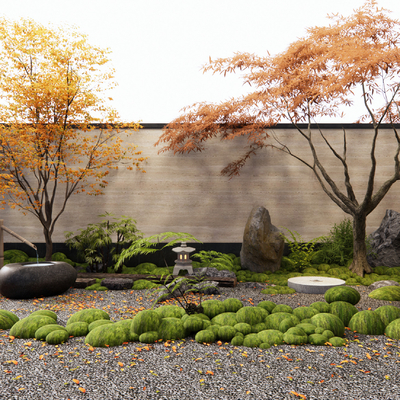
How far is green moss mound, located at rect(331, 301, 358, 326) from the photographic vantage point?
352 cm

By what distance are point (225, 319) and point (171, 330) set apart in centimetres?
57

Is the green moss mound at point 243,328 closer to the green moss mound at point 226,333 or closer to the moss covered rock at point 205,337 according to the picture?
the green moss mound at point 226,333

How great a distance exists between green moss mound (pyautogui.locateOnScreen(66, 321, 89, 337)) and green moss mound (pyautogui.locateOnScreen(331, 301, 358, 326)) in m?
2.46

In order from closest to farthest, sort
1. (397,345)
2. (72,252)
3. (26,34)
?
(397,345) → (26,34) → (72,252)

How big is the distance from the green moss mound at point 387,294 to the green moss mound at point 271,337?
237 centimetres

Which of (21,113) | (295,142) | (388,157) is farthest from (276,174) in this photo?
(21,113)

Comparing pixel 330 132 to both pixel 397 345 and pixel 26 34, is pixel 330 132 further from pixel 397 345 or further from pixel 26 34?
pixel 26 34

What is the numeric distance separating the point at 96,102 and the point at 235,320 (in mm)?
4844

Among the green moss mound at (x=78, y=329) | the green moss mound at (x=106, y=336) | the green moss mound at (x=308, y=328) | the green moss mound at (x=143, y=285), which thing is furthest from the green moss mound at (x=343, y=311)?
the green moss mound at (x=143, y=285)

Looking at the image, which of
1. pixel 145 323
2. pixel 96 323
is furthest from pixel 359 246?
pixel 96 323

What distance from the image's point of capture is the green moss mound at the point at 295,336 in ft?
9.85

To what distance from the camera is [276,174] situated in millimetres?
7621

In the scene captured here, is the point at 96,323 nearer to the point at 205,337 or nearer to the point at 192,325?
the point at 192,325

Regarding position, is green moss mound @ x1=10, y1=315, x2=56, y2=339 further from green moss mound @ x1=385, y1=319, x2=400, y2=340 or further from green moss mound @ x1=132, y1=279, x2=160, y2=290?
green moss mound @ x1=385, y1=319, x2=400, y2=340
